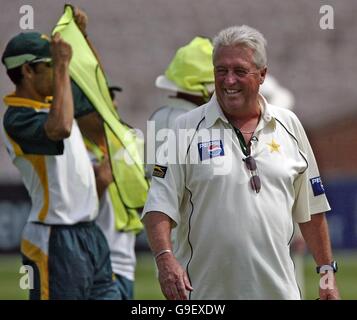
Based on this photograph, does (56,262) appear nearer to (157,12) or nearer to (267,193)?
(267,193)

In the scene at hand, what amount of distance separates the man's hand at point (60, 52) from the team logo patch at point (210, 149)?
173 centimetres

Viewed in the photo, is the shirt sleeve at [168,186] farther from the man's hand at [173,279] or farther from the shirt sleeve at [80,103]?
the shirt sleeve at [80,103]

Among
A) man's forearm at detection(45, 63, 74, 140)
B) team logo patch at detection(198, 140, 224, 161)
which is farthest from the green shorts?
team logo patch at detection(198, 140, 224, 161)

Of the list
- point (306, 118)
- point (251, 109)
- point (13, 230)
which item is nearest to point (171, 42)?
point (306, 118)

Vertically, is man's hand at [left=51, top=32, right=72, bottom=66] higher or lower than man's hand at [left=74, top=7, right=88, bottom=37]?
lower

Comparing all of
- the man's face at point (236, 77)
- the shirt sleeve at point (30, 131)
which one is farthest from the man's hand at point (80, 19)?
the man's face at point (236, 77)

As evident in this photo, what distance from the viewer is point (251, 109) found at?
538 cm

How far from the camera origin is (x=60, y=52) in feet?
22.2

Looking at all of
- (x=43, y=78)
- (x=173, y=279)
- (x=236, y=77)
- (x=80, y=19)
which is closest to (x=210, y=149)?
(x=236, y=77)

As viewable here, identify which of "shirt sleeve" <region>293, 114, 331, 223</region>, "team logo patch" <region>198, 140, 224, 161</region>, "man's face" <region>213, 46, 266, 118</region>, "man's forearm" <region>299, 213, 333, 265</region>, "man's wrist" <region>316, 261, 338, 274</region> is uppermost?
"man's face" <region>213, 46, 266, 118</region>

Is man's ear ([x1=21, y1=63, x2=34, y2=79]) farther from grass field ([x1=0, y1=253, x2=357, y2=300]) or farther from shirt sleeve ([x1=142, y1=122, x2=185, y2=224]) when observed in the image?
grass field ([x1=0, y1=253, x2=357, y2=300])

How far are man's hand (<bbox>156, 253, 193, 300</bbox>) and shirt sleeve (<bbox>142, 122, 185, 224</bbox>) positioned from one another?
26 centimetres

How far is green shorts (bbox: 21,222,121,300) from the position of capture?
6961 mm

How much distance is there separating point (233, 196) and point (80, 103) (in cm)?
264
